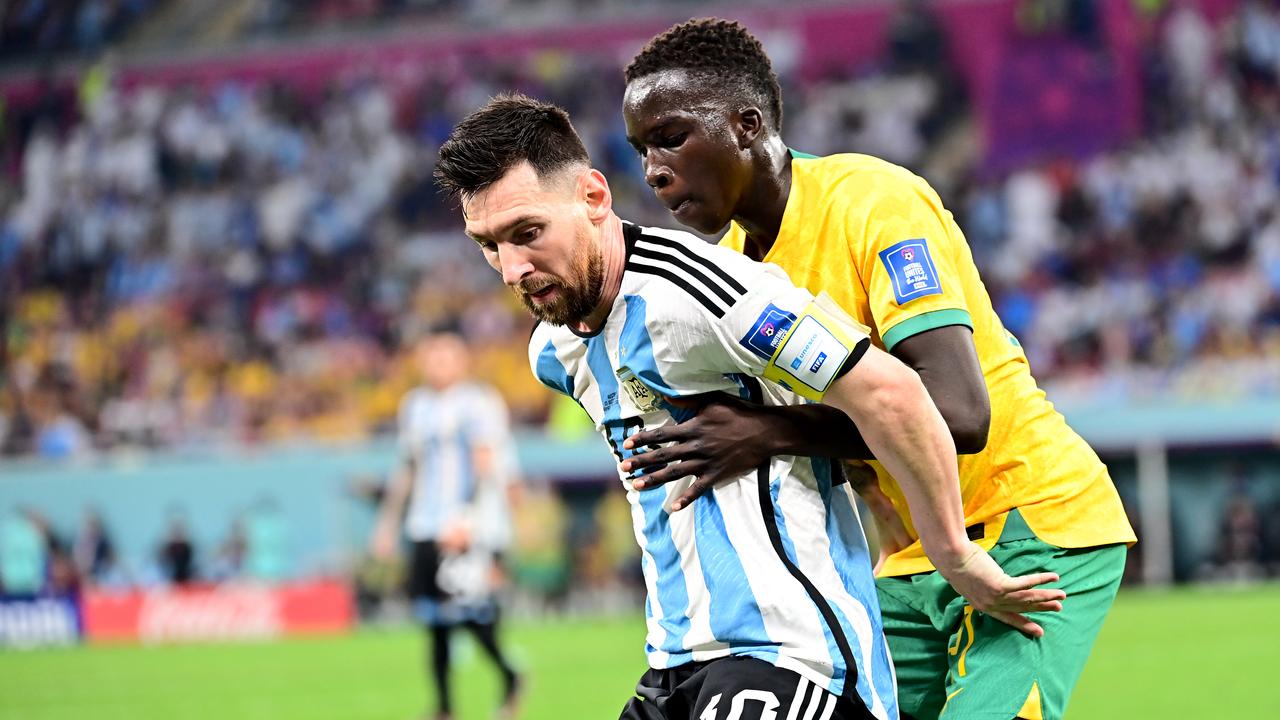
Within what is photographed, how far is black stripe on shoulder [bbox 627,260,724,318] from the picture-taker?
3070mm

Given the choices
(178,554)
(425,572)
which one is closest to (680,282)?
(425,572)

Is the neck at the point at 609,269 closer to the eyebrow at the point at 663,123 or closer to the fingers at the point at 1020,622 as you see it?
the eyebrow at the point at 663,123

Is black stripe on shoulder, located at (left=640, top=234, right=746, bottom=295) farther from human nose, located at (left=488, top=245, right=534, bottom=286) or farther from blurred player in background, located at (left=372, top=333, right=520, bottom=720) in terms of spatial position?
blurred player in background, located at (left=372, top=333, right=520, bottom=720)

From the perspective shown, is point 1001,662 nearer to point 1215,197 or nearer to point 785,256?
point 785,256

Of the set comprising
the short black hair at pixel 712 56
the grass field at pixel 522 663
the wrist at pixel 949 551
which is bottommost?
the grass field at pixel 522 663

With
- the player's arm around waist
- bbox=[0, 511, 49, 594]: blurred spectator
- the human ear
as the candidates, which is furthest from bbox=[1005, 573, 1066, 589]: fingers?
bbox=[0, 511, 49, 594]: blurred spectator

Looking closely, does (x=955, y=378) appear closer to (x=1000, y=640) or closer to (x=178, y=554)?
(x=1000, y=640)

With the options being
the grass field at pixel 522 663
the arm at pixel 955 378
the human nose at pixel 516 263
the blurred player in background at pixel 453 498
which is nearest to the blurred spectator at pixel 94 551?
the grass field at pixel 522 663

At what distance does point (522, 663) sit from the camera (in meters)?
13.5

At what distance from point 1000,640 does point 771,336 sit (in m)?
1.07

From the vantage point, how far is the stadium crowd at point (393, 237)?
67.0 feet

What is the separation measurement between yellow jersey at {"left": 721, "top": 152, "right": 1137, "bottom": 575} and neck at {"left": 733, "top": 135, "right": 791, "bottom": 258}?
0.03m

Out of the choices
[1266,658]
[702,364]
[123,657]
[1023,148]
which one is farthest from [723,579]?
[1023,148]

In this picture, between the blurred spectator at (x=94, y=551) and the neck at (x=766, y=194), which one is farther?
the blurred spectator at (x=94, y=551)
